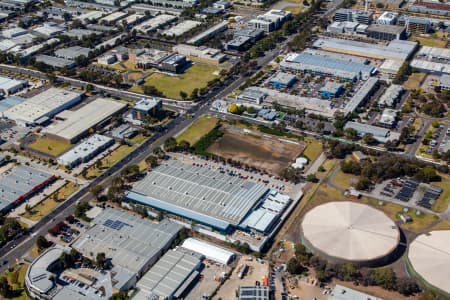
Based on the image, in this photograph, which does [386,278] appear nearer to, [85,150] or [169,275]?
[169,275]

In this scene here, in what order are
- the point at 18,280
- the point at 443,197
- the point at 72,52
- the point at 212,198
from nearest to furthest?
the point at 18,280 < the point at 212,198 < the point at 443,197 < the point at 72,52

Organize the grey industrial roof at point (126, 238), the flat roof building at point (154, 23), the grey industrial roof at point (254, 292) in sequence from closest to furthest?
the grey industrial roof at point (254, 292), the grey industrial roof at point (126, 238), the flat roof building at point (154, 23)

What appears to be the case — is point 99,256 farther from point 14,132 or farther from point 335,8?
point 335,8

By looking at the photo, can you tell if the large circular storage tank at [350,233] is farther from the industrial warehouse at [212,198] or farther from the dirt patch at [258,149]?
the dirt patch at [258,149]

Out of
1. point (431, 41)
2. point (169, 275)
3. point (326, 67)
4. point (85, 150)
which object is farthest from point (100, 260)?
point (431, 41)

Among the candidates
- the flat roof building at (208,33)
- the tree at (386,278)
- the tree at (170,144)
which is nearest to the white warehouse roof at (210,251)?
the tree at (386,278)

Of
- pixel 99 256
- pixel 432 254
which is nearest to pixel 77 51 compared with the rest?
pixel 99 256
